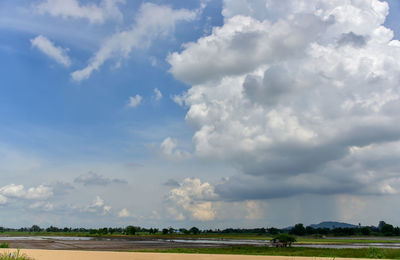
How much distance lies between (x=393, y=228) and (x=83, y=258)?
182815 millimetres

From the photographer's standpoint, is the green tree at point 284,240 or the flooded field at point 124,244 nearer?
the flooded field at point 124,244

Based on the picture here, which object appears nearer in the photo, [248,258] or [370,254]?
[248,258]

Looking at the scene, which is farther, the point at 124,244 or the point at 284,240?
the point at 124,244

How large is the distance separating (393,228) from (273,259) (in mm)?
175204

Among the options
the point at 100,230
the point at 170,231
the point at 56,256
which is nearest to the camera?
the point at 56,256

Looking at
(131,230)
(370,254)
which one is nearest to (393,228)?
(131,230)

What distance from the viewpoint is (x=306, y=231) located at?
169m

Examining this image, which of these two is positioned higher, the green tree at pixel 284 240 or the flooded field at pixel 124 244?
the green tree at pixel 284 240

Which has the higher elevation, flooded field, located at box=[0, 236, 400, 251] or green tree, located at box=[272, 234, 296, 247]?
green tree, located at box=[272, 234, 296, 247]

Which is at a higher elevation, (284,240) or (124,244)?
(284,240)

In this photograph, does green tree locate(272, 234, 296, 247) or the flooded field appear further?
green tree locate(272, 234, 296, 247)

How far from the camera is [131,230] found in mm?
165500

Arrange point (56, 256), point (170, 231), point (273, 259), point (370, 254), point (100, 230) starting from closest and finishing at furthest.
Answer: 1. point (273, 259)
2. point (56, 256)
3. point (370, 254)
4. point (100, 230)
5. point (170, 231)

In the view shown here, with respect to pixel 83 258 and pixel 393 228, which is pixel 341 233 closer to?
pixel 393 228
